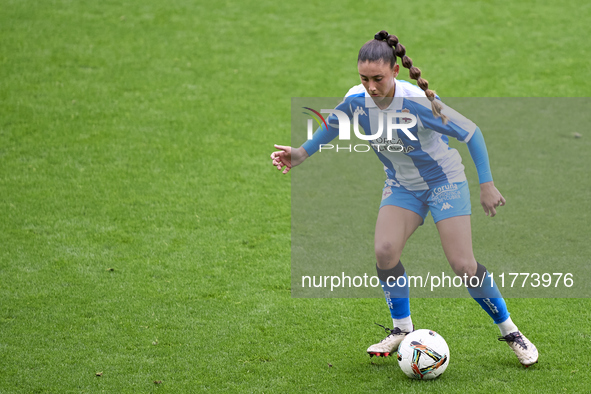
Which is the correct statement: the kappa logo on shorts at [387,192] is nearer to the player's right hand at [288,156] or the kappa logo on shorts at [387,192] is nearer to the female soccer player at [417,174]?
the female soccer player at [417,174]

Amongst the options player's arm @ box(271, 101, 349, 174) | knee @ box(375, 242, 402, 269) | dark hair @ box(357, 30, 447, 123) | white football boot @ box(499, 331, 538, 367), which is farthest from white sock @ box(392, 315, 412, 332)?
dark hair @ box(357, 30, 447, 123)

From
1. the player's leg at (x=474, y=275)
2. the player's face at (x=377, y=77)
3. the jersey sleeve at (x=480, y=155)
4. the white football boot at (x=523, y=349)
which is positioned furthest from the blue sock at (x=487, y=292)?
the player's face at (x=377, y=77)

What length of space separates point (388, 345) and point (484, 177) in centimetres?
150

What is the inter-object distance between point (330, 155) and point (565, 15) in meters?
7.05

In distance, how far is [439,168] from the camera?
483 centimetres

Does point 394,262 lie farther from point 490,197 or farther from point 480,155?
point 480,155

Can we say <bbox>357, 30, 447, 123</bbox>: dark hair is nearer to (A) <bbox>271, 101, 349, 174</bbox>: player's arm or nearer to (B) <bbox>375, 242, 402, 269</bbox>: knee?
(A) <bbox>271, 101, 349, 174</bbox>: player's arm

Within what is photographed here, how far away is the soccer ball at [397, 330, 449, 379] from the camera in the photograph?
470 centimetres

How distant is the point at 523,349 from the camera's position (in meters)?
4.89

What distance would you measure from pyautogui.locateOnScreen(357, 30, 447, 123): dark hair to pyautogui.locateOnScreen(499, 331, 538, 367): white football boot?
171 cm

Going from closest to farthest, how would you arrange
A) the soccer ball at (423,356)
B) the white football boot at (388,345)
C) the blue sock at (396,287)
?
1. the soccer ball at (423,356)
2. the blue sock at (396,287)
3. the white football boot at (388,345)

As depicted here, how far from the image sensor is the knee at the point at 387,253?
4770 mm

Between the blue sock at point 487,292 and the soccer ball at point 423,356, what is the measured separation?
420 millimetres

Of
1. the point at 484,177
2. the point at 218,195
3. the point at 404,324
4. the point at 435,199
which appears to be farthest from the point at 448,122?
the point at 218,195
